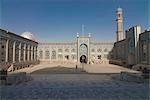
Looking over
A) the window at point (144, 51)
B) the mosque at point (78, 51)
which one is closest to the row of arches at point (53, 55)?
the mosque at point (78, 51)

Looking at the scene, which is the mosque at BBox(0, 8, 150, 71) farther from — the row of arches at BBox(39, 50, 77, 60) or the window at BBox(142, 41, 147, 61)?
the window at BBox(142, 41, 147, 61)

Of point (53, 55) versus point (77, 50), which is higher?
point (77, 50)

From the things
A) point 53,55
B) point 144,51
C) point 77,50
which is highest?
point 77,50

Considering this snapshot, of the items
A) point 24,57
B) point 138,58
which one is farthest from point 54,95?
point 24,57

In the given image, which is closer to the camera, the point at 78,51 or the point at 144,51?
the point at 144,51

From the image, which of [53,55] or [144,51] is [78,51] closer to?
[53,55]

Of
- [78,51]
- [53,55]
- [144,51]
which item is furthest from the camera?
[53,55]

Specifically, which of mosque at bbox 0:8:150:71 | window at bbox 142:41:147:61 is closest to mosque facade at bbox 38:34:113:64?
mosque at bbox 0:8:150:71

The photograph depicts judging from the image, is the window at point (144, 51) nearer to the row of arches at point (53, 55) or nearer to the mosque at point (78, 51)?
the mosque at point (78, 51)

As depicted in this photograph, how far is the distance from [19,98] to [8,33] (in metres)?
18.1

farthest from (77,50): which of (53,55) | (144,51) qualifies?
(144,51)

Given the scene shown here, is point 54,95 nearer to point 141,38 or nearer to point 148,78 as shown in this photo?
point 148,78

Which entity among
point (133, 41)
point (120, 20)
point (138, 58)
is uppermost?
point (120, 20)

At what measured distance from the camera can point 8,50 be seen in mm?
24125
